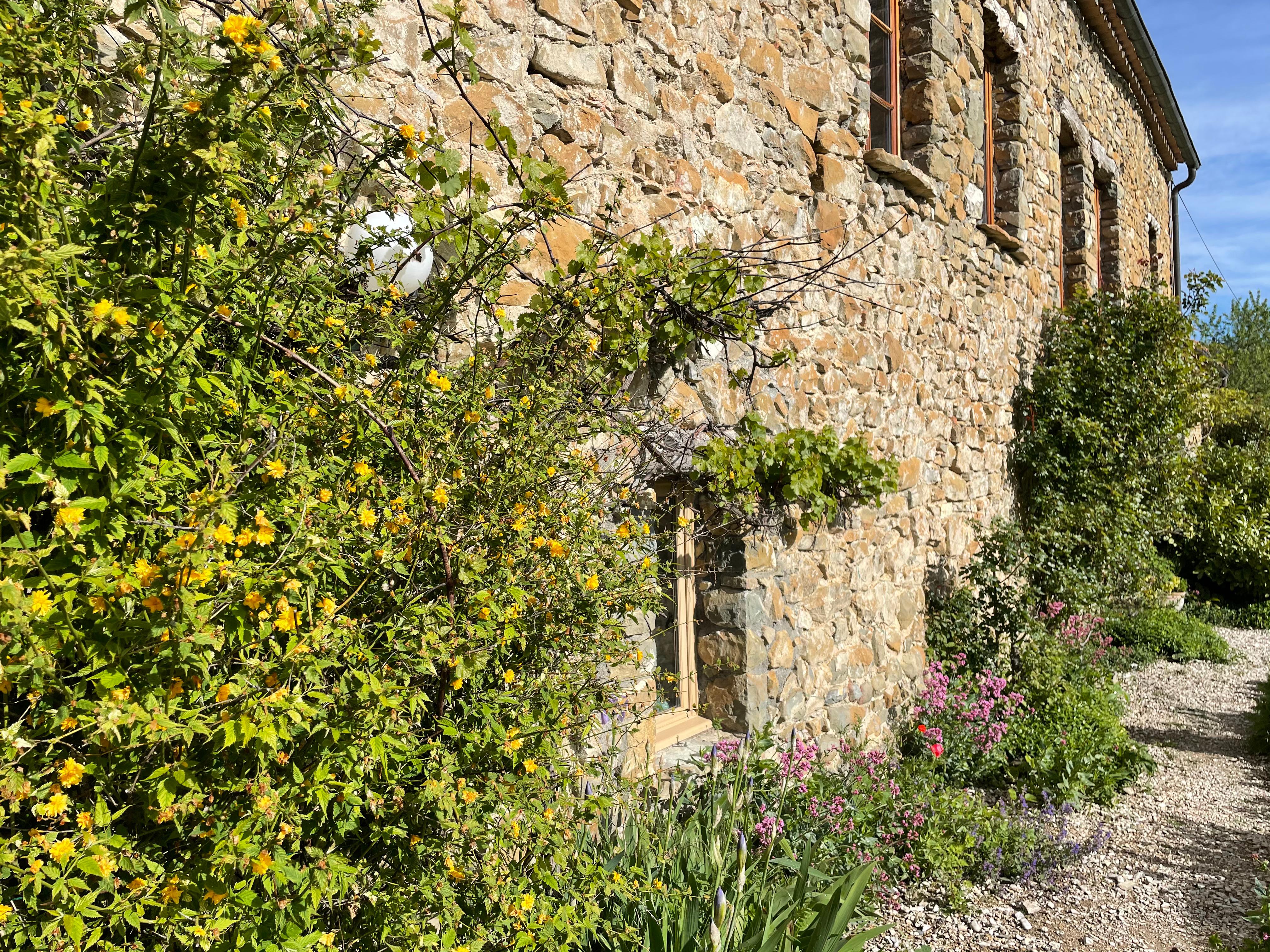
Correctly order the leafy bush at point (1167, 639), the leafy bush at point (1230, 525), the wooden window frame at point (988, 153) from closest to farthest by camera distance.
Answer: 1. the wooden window frame at point (988, 153)
2. the leafy bush at point (1167, 639)
3. the leafy bush at point (1230, 525)

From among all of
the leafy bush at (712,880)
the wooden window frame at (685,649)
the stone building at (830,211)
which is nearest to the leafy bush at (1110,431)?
the stone building at (830,211)

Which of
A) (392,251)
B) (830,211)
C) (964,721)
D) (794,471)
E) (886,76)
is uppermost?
(886,76)

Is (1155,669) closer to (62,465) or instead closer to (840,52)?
(840,52)

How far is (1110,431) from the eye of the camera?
22.0 feet

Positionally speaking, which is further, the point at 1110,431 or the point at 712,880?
the point at 1110,431

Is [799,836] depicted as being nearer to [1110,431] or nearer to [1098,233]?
[1110,431]

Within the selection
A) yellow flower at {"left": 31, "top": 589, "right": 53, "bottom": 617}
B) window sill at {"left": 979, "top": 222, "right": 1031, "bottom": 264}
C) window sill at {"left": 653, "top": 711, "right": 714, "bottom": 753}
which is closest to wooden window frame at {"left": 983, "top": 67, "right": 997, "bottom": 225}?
window sill at {"left": 979, "top": 222, "right": 1031, "bottom": 264}

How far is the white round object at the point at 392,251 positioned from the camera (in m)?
1.99

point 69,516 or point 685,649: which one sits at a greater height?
point 69,516

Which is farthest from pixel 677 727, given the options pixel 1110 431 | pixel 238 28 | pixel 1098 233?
pixel 1098 233

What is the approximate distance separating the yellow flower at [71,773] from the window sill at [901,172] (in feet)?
13.9

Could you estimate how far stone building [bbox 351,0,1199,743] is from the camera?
2.83 meters

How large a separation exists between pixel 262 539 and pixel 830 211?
3.50m

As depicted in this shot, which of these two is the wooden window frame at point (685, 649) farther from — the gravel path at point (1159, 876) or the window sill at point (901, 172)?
the window sill at point (901, 172)
